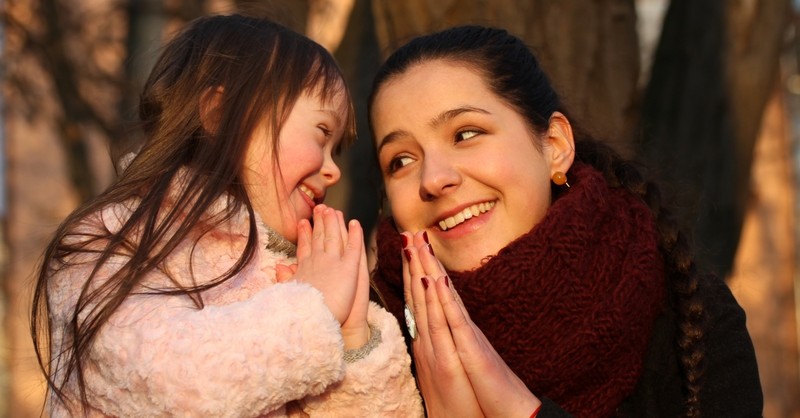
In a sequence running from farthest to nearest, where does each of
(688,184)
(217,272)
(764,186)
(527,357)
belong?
(764,186) < (688,184) < (527,357) < (217,272)

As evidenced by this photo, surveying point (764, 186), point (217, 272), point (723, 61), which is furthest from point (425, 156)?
point (764, 186)

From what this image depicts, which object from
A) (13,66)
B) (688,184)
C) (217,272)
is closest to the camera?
(217,272)

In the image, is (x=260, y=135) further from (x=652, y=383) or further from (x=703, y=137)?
(x=703, y=137)

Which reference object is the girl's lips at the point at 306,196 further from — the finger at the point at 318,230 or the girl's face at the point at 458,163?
the girl's face at the point at 458,163

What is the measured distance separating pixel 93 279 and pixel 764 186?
16.3 metres

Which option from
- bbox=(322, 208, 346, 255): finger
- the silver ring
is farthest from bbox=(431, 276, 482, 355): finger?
bbox=(322, 208, 346, 255): finger

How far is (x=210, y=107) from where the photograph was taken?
9.41 ft

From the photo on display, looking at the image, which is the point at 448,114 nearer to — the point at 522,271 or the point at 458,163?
the point at 458,163

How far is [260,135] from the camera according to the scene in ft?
9.17

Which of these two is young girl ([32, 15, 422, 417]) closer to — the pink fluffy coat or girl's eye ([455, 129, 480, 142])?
the pink fluffy coat

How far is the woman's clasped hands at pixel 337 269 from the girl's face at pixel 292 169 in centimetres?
9

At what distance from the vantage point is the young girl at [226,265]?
2246mm

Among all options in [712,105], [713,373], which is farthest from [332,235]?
[712,105]

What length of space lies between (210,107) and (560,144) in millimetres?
1153
